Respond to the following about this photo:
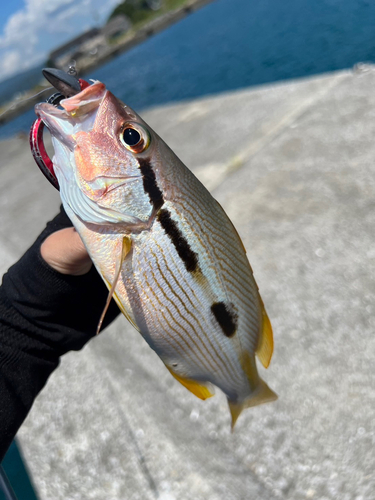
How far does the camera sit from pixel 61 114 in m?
1.00

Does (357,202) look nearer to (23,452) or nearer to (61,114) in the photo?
(61,114)

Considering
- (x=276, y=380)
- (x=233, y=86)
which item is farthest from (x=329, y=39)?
(x=276, y=380)

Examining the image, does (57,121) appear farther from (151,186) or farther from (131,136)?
(151,186)

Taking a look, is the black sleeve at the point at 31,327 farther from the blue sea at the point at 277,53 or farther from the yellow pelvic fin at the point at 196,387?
the blue sea at the point at 277,53

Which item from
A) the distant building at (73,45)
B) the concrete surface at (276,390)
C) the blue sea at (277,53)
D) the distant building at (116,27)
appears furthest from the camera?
the distant building at (116,27)

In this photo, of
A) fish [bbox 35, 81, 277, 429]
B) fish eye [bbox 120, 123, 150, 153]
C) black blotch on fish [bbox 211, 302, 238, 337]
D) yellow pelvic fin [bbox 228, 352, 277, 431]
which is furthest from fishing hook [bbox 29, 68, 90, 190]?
yellow pelvic fin [bbox 228, 352, 277, 431]

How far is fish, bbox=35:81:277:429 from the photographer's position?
103 cm

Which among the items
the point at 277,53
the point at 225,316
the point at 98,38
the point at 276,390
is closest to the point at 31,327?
the point at 225,316

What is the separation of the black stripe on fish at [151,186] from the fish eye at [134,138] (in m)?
0.04

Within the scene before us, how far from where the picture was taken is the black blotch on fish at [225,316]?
1.15m

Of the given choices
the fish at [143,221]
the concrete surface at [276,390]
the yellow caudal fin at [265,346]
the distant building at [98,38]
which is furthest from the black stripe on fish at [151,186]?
the distant building at [98,38]

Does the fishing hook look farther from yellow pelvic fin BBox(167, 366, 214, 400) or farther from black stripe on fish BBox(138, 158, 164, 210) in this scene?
yellow pelvic fin BBox(167, 366, 214, 400)

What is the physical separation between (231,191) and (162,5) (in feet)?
259

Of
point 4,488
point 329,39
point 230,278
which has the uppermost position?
point 230,278
